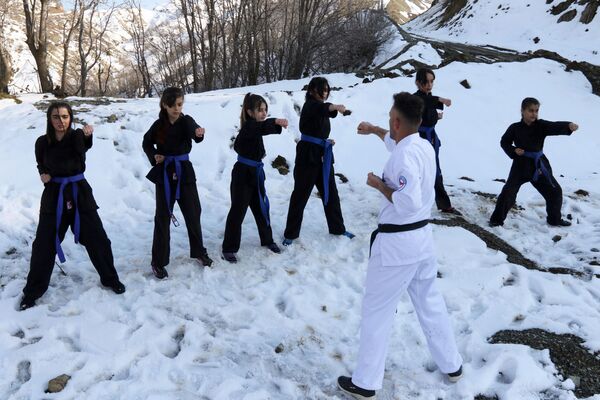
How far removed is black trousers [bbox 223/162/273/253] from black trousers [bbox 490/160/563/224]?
136 inches

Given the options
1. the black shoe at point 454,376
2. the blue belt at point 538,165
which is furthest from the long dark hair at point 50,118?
the blue belt at point 538,165

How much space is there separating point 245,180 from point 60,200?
1894 millimetres

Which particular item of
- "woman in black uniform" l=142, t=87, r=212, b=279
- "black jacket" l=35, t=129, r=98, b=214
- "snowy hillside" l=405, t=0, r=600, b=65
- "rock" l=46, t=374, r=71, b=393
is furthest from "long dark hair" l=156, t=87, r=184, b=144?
"snowy hillside" l=405, t=0, r=600, b=65

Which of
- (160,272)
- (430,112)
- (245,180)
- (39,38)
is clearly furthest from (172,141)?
(39,38)

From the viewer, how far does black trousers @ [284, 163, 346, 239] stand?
18.4 feet

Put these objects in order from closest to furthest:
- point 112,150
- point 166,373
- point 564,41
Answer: point 166,373 < point 112,150 < point 564,41

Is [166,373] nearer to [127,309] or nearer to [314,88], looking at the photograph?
[127,309]

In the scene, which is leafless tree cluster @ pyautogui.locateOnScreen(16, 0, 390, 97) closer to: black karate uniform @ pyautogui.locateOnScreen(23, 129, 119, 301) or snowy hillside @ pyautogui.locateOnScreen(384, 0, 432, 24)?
black karate uniform @ pyautogui.locateOnScreen(23, 129, 119, 301)

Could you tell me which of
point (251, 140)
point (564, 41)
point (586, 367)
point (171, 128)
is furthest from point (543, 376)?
point (564, 41)

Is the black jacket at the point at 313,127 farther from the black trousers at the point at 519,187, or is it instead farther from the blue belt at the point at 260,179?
the black trousers at the point at 519,187

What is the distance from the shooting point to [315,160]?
5.52 meters

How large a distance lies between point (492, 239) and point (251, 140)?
3.31 metres

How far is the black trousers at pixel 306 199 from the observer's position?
561 cm

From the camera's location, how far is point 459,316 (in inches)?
169
